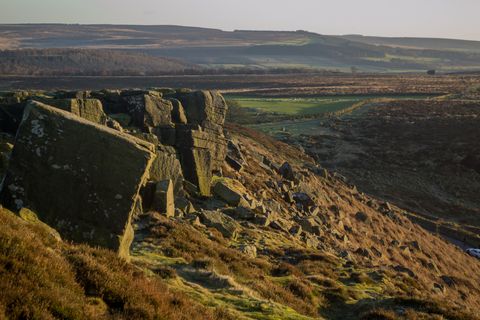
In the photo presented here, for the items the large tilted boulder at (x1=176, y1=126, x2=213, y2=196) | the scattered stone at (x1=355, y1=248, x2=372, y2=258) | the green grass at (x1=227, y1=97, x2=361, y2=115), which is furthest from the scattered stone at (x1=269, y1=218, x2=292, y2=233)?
the green grass at (x1=227, y1=97, x2=361, y2=115)

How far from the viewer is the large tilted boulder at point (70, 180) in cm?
1334

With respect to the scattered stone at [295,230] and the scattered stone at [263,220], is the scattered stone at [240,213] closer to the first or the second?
the scattered stone at [263,220]

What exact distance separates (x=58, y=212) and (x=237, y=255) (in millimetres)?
8146

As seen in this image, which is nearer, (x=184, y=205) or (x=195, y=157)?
(x=184, y=205)

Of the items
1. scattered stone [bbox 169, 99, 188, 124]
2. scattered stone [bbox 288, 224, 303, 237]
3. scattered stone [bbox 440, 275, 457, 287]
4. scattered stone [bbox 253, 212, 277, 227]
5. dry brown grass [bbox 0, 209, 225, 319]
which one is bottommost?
scattered stone [bbox 440, 275, 457, 287]

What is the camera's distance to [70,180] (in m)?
13.5

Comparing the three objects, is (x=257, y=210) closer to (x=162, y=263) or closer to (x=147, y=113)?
(x=147, y=113)

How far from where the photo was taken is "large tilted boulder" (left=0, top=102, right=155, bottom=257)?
13.3m

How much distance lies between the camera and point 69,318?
8070 millimetres

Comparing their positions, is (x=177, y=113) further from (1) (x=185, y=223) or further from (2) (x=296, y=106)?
(2) (x=296, y=106)

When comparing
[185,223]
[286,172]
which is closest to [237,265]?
[185,223]

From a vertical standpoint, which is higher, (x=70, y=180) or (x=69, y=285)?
(x=70, y=180)

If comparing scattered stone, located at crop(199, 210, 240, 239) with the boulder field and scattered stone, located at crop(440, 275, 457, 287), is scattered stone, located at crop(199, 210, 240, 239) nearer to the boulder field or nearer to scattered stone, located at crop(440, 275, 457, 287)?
the boulder field

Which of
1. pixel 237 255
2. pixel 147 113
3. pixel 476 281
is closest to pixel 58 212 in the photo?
pixel 237 255
